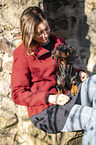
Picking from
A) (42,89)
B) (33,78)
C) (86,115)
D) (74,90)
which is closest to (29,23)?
(33,78)

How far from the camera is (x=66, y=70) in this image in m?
1.82

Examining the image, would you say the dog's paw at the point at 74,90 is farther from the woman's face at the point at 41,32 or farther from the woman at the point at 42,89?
the woman's face at the point at 41,32

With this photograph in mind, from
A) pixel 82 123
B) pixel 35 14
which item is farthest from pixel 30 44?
pixel 82 123

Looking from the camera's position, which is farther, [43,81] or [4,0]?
[4,0]

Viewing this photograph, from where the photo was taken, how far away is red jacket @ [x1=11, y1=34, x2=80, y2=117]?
5.39 ft

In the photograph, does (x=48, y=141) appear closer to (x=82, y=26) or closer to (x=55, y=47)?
(x=55, y=47)

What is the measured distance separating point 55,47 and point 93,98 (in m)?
0.68

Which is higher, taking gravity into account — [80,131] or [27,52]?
[27,52]

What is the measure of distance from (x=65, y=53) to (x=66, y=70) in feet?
0.65

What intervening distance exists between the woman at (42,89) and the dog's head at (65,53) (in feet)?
0.39

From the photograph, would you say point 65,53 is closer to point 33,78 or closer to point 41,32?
point 41,32

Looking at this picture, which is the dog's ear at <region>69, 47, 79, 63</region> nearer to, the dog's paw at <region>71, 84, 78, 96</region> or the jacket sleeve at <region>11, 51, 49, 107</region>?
the dog's paw at <region>71, 84, 78, 96</region>

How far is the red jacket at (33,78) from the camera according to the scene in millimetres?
1643

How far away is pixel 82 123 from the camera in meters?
1.61
